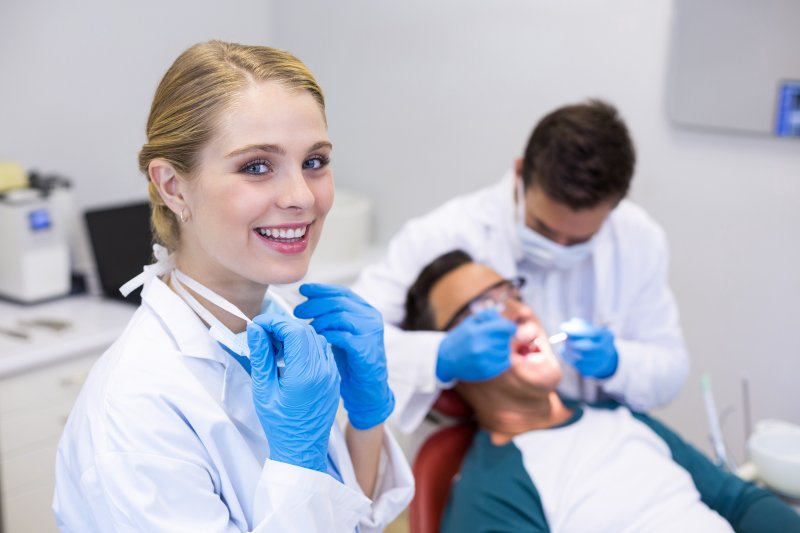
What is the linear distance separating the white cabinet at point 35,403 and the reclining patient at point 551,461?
970 millimetres

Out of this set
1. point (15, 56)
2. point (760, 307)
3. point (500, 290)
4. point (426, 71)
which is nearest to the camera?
point (500, 290)

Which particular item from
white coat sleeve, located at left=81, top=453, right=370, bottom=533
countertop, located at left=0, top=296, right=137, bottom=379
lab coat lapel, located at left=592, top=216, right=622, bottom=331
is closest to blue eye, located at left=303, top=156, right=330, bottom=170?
white coat sleeve, located at left=81, top=453, right=370, bottom=533

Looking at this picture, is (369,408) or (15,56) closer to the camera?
(369,408)

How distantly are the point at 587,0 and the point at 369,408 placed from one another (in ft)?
5.68

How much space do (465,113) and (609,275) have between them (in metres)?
1.09

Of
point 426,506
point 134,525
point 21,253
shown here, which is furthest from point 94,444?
point 21,253

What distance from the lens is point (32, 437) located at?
7.07 feet

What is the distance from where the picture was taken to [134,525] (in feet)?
3.06

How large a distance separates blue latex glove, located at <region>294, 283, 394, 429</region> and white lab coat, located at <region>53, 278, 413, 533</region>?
6.9 inches

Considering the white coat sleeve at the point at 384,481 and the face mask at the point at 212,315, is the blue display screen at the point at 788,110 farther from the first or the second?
the face mask at the point at 212,315

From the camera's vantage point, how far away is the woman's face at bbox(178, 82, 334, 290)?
1.02 metres

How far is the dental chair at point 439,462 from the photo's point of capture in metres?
1.65

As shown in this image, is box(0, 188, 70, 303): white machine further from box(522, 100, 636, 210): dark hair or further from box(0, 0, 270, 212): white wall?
box(522, 100, 636, 210): dark hair

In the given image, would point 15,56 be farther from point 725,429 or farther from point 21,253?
point 725,429
